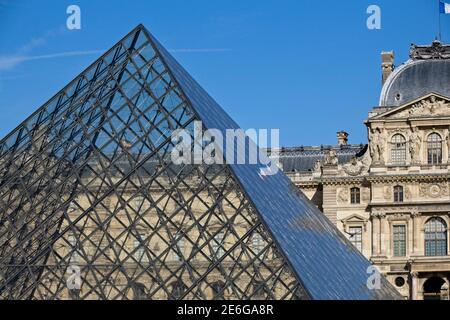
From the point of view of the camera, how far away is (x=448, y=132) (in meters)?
72.4

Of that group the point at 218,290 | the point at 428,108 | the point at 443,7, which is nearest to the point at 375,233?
the point at 428,108

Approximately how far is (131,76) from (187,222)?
5390mm

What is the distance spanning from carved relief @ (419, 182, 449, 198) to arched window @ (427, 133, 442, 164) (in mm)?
1227

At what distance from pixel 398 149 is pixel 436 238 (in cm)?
464

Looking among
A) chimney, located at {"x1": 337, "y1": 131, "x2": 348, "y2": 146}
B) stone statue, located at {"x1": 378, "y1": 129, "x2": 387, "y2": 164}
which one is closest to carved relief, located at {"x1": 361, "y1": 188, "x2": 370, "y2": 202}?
stone statue, located at {"x1": 378, "y1": 129, "x2": 387, "y2": 164}

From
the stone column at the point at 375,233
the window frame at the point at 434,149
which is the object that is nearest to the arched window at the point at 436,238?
the stone column at the point at 375,233

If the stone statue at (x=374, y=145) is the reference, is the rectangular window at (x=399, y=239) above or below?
below

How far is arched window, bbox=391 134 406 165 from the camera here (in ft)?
239

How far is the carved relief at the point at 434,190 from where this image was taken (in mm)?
72188

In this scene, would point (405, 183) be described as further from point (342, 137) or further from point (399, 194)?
point (342, 137)

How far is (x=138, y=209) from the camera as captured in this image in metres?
30.5

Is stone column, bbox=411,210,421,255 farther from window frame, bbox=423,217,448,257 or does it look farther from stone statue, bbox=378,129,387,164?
stone statue, bbox=378,129,387,164

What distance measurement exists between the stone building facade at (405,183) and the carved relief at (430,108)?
47mm

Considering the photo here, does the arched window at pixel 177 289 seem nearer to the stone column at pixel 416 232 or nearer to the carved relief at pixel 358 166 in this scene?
the stone column at pixel 416 232
